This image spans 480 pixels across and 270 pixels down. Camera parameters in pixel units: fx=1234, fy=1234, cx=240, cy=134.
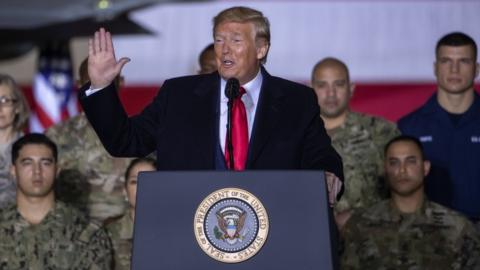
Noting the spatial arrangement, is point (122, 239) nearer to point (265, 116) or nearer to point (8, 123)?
point (8, 123)

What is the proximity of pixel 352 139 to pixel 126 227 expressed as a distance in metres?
1.25

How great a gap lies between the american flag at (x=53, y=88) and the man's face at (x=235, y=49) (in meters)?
6.12

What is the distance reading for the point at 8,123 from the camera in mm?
6367

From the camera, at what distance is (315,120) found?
12.9 feet

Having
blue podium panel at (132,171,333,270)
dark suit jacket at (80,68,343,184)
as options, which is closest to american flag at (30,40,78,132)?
dark suit jacket at (80,68,343,184)

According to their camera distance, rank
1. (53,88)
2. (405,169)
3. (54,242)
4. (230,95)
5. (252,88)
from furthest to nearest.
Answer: (53,88) → (405,169) → (54,242) → (252,88) → (230,95)

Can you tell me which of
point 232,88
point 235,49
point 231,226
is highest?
point 235,49

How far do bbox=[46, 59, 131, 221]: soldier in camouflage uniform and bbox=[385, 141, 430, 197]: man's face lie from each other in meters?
1.42

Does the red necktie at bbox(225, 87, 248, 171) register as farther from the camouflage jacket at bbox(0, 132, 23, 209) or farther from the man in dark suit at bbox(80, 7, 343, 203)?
the camouflage jacket at bbox(0, 132, 23, 209)

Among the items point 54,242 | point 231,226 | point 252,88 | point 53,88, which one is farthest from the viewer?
point 53,88

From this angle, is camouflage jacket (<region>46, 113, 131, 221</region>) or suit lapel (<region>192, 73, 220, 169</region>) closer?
suit lapel (<region>192, 73, 220, 169</region>)

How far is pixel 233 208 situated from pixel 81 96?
681mm

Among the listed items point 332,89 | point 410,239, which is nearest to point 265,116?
point 410,239

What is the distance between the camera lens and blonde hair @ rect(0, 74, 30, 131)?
6355 mm
